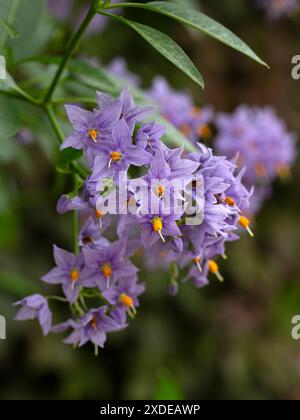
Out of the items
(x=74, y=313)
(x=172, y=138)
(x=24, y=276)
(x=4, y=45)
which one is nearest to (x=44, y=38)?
(x=4, y=45)

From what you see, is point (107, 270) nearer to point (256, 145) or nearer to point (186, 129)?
point (186, 129)

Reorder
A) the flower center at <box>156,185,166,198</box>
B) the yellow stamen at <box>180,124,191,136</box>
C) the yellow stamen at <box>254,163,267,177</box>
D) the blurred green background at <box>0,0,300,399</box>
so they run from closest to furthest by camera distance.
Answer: the flower center at <box>156,185,166,198</box>
the yellow stamen at <box>180,124,191,136</box>
the yellow stamen at <box>254,163,267,177</box>
the blurred green background at <box>0,0,300,399</box>

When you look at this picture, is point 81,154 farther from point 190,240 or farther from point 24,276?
point 24,276

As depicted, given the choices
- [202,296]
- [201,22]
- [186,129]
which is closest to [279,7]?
[202,296]

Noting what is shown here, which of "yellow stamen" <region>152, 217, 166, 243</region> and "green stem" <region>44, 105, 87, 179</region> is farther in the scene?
"green stem" <region>44, 105, 87, 179</region>

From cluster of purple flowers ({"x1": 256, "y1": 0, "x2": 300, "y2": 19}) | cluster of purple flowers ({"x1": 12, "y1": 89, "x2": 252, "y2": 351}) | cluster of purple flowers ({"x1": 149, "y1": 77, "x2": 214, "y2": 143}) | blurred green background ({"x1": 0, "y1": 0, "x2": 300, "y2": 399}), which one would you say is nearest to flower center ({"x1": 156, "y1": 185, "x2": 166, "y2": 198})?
cluster of purple flowers ({"x1": 12, "y1": 89, "x2": 252, "y2": 351})

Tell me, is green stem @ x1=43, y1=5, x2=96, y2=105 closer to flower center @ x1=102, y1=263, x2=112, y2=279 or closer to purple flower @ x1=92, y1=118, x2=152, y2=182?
purple flower @ x1=92, y1=118, x2=152, y2=182

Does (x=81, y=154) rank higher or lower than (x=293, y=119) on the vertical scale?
lower
